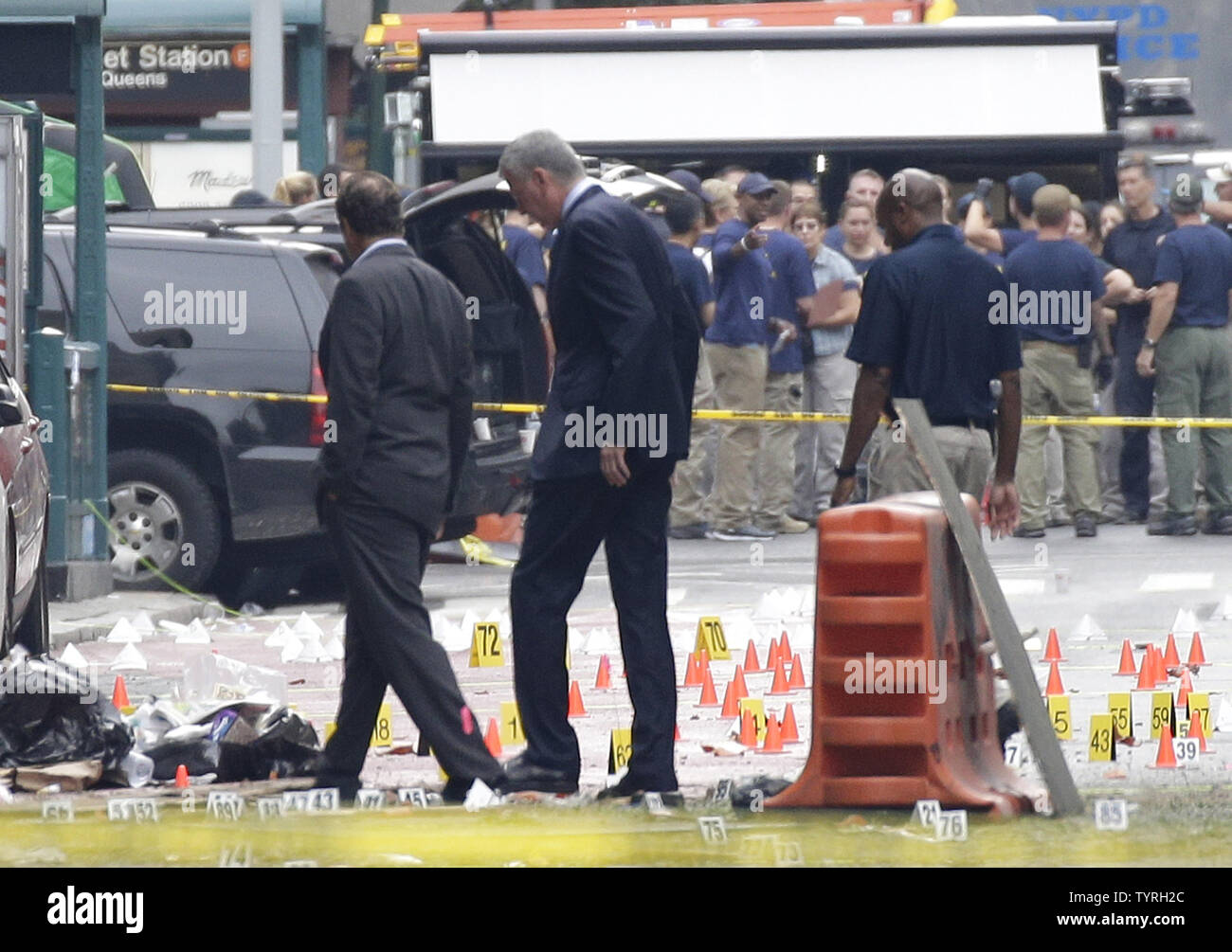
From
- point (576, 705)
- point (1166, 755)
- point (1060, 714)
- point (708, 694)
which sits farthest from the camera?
point (708, 694)

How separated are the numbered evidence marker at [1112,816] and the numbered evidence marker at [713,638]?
163 inches

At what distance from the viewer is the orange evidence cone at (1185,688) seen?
30.0 ft

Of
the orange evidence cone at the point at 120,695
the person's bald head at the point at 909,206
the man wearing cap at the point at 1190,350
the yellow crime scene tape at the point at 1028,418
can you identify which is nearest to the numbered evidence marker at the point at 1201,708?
the person's bald head at the point at 909,206

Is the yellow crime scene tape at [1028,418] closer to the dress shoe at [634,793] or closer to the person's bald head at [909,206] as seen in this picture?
the person's bald head at [909,206]

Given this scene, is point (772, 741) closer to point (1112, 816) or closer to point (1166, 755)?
point (1166, 755)

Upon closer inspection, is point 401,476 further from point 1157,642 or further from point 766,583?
point 766,583

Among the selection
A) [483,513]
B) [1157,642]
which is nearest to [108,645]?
[483,513]

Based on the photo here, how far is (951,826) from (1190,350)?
33.4 feet

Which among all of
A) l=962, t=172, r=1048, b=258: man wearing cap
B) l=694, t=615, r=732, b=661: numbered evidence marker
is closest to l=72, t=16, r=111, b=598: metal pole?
l=694, t=615, r=732, b=661: numbered evidence marker

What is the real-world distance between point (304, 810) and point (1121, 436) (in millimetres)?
10634

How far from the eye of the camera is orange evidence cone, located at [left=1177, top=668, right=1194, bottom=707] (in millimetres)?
9144

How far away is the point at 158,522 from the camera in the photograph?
46.3 feet

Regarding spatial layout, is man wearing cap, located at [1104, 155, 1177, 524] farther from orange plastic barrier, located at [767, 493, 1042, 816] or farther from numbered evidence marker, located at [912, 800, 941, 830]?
numbered evidence marker, located at [912, 800, 941, 830]

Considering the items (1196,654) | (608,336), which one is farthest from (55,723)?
(1196,654)
